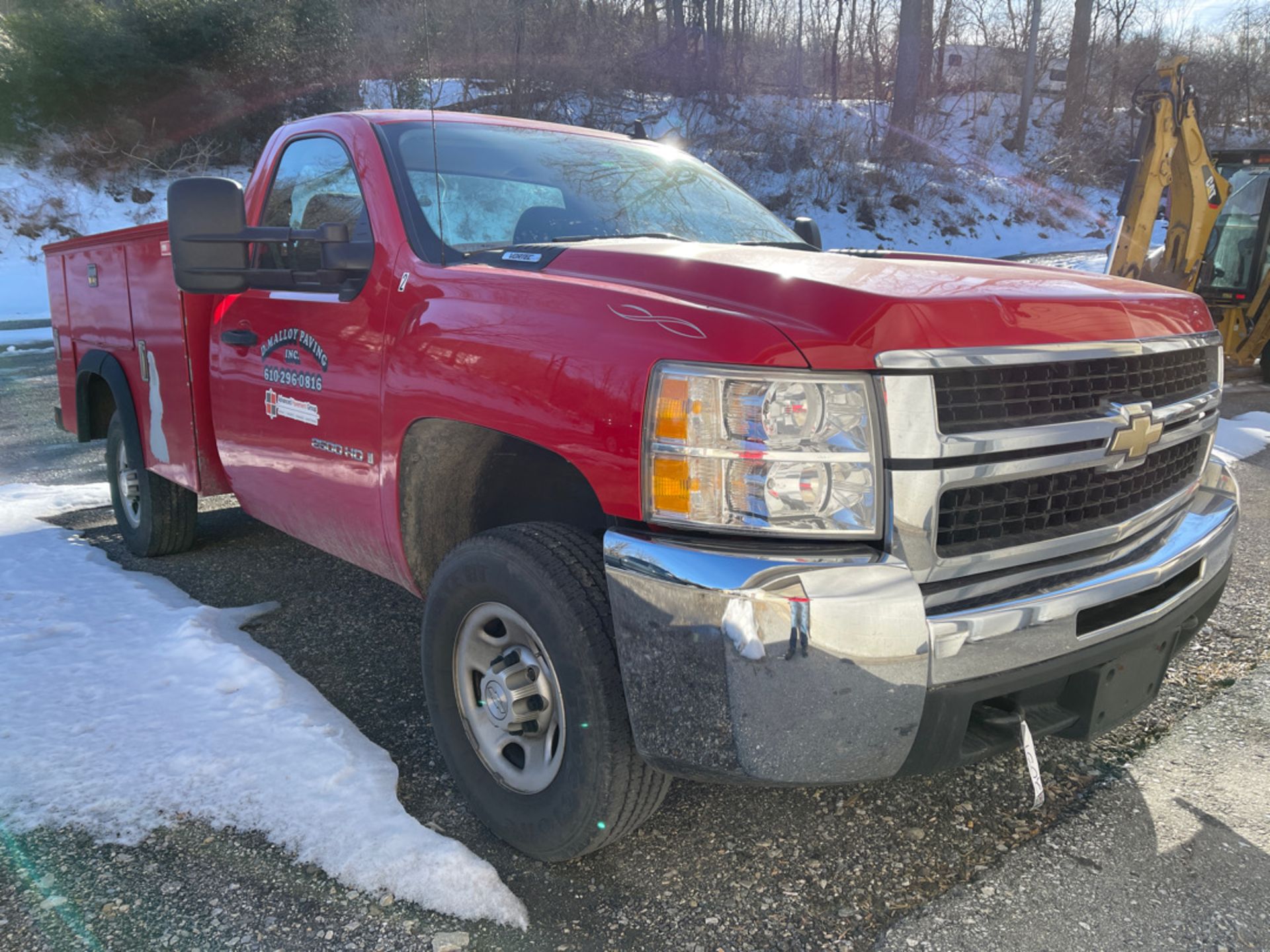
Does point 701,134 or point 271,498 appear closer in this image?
point 271,498

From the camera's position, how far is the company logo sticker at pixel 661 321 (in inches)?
74.7

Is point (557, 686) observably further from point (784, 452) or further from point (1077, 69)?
point (1077, 69)

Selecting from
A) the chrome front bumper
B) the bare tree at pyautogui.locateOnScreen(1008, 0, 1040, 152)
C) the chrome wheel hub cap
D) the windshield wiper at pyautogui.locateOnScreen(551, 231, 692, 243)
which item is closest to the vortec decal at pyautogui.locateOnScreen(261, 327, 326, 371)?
the windshield wiper at pyautogui.locateOnScreen(551, 231, 692, 243)

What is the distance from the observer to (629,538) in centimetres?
191

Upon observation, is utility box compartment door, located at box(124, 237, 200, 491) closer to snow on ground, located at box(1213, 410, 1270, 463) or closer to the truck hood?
the truck hood

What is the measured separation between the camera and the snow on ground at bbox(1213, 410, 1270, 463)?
638cm

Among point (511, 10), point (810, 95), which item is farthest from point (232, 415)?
point (810, 95)

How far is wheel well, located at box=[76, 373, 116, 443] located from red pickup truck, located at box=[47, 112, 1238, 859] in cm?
234

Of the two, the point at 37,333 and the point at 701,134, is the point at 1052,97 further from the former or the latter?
the point at 37,333

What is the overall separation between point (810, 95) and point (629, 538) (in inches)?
1170

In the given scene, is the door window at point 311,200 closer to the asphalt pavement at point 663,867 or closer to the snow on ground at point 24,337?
the asphalt pavement at point 663,867

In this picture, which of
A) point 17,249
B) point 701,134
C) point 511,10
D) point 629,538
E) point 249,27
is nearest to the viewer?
point 629,538

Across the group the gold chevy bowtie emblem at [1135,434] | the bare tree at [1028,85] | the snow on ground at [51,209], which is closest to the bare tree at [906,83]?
the bare tree at [1028,85]

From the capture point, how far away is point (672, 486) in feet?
6.19
